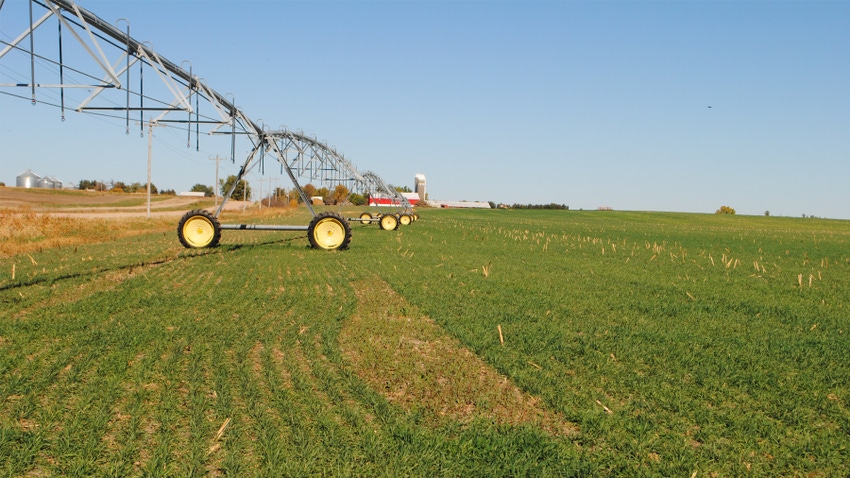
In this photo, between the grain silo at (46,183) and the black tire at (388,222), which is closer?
the black tire at (388,222)

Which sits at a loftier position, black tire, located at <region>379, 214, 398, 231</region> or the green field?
black tire, located at <region>379, 214, 398, 231</region>

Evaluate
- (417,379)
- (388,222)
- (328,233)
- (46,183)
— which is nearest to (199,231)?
(328,233)

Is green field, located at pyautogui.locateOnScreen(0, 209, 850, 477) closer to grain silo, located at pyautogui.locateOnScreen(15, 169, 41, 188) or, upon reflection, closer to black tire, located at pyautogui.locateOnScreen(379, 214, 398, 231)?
black tire, located at pyautogui.locateOnScreen(379, 214, 398, 231)

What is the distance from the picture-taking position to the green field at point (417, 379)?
3.63 meters

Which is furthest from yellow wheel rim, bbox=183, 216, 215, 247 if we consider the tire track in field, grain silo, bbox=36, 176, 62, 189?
grain silo, bbox=36, 176, 62, 189

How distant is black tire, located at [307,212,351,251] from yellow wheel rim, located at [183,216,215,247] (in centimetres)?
285

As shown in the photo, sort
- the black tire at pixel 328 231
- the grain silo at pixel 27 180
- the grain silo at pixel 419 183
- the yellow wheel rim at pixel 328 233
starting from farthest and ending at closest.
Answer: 1. the grain silo at pixel 27 180
2. the grain silo at pixel 419 183
3. the yellow wheel rim at pixel 328 233
4. the black tire at pixel 328 231

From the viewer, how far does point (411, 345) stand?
6.18 meters

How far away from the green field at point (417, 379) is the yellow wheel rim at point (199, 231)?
6.21m

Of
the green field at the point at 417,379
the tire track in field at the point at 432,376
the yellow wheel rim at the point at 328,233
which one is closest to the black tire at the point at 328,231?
the yellow wheel rim at the point at 328,233

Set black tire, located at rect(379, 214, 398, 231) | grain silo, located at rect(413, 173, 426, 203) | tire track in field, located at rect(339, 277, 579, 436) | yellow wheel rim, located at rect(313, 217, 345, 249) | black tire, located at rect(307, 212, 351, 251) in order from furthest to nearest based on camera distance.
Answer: grain silo, located at rect(413, 173, 426, 203)
black tire, located at rect(379, 214, 398, 231)
yellow wheel rim, located at rect(313, 217, 345, 249)
black tire, located at rect(307, 212, 351, 251)
tire track in field, located at rect(339, 277, 579, 436)

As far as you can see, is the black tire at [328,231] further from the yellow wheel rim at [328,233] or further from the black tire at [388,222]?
the black tire at [388,222]

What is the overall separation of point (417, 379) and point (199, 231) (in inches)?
515

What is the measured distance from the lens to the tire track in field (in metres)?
4.35
